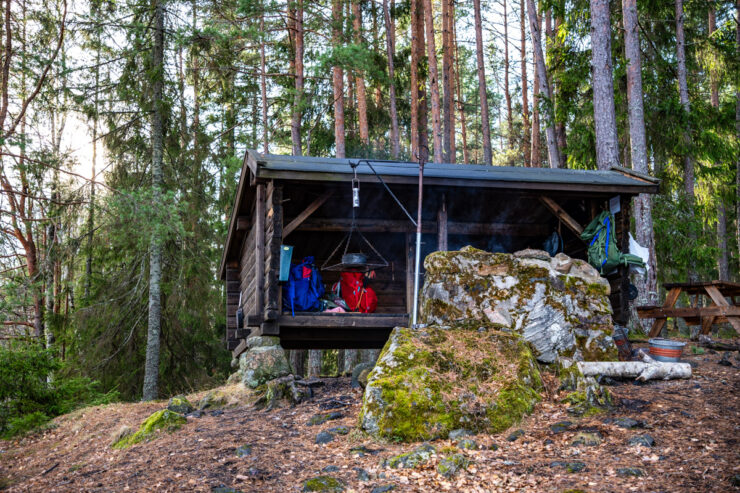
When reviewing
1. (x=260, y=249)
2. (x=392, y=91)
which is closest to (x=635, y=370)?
(x=260, y=249)

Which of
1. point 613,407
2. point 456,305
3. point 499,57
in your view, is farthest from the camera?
point 499,57

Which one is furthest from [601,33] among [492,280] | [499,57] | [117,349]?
[499,57]

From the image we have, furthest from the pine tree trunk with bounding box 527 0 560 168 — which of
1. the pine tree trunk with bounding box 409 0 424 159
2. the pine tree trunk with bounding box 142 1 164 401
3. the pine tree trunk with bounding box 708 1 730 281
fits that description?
the pine tree trunk with bounding box 142 1 164 401

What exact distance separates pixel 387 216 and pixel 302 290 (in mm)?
2406

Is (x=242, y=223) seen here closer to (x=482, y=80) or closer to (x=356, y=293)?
(x=356, y=293)

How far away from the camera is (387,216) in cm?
1095

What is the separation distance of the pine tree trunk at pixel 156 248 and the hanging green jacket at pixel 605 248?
27.8 feet

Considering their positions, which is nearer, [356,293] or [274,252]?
[274,252]

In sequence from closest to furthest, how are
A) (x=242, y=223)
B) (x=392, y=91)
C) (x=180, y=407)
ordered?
1. (x=180, y=407)
2. (x=242, y=223)
3. (x=392, y=91)

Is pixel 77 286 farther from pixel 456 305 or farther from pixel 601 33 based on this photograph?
pixel 601 33

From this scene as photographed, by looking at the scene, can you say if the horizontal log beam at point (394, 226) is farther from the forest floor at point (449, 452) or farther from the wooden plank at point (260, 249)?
the forest floor at point (449, 452)

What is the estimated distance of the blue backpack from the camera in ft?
30.4

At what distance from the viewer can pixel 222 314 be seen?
16453 millimetres

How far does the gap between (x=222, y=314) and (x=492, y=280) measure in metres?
10.7
